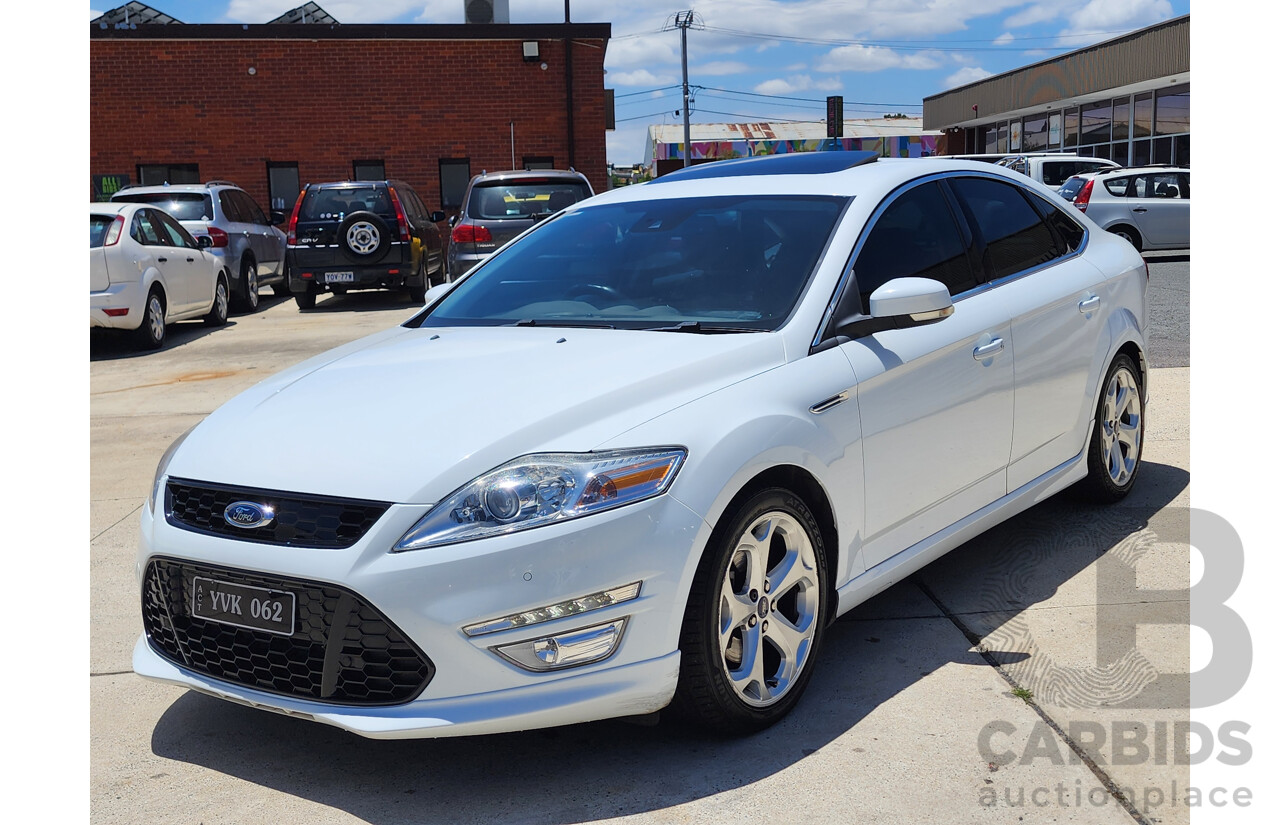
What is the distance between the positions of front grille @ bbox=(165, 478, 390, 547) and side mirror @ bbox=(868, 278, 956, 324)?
1658mm

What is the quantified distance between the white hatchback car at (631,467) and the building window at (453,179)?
74.1 feet

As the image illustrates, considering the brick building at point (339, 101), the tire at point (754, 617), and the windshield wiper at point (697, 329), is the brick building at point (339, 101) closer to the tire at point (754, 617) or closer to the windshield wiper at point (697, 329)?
the windshield wiper at point (697, 329)

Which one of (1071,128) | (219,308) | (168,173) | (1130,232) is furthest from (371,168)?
(1071,128)

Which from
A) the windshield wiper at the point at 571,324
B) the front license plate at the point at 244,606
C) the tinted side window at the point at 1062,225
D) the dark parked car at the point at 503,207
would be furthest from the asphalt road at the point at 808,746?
the dark parked car at the point at 503,207

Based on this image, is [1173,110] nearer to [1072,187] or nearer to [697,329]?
[1072,187]

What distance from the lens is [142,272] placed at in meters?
12.3

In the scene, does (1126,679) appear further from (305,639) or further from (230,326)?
(230,326)

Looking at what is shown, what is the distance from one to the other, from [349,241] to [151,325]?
4.18 m

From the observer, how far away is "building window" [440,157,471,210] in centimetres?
2644

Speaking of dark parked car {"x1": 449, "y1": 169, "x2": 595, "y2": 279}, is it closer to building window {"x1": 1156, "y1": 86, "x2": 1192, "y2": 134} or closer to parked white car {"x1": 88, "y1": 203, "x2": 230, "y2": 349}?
parked white car {"x1": 88, "y1": 203, "x2": 230, "y2": 349}

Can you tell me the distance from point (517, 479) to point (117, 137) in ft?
86.6

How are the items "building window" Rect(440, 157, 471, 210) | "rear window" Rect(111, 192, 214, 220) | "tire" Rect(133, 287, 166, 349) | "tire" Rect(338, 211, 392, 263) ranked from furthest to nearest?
"building window" Rect(440, 157, 471, 210), "tire" Rect(338, 211, 392, 263), "rear window" Rect(111, 192, 214, 220), "tire" Rect(133, 287, 166, 349)

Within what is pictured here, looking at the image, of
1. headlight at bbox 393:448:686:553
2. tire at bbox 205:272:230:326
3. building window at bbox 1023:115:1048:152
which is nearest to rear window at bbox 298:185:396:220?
tire at bbox 205:272:230:326

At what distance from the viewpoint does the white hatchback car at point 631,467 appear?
2.88 meters
